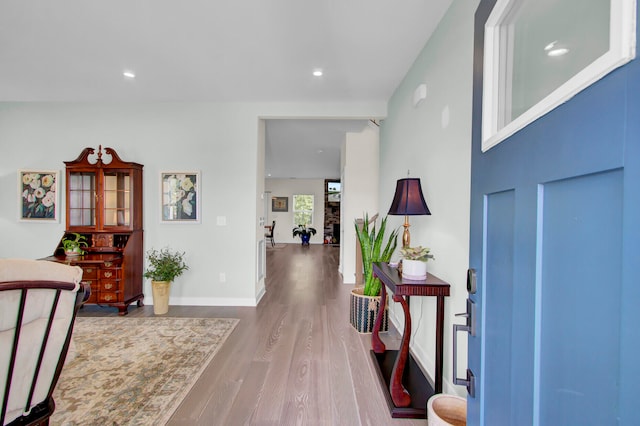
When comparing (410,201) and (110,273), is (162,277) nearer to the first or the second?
(110,273)

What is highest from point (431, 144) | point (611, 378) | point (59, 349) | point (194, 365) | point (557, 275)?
point (431, 144)

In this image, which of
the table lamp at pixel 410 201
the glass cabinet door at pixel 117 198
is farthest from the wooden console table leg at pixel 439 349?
the glass cabinet door at pixel 117 198

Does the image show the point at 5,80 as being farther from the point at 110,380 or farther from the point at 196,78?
the point at 110,380

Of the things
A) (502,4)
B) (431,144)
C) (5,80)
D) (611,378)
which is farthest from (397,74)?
(5,80)

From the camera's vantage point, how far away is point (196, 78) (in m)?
3.16

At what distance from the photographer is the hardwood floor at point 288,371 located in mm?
1831

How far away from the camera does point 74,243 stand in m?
3.53

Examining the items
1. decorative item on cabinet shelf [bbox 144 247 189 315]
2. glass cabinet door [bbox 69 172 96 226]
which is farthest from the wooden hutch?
decorative item on cabinet shelf [bbox 144 247 189 315]

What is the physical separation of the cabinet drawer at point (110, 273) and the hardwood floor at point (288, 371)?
1.51 feet

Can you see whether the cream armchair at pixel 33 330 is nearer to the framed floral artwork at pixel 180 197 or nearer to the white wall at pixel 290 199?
the framed floral artwork at pixel 180 197

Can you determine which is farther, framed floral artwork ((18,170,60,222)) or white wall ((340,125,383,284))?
white wall ((340,125,383,284))

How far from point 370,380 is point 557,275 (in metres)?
1.96

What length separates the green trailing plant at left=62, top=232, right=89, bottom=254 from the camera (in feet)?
11.5

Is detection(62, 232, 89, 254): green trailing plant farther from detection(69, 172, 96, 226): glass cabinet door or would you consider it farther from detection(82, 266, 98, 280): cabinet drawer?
detection(82, 266, 98, 280): cabinet drawer
